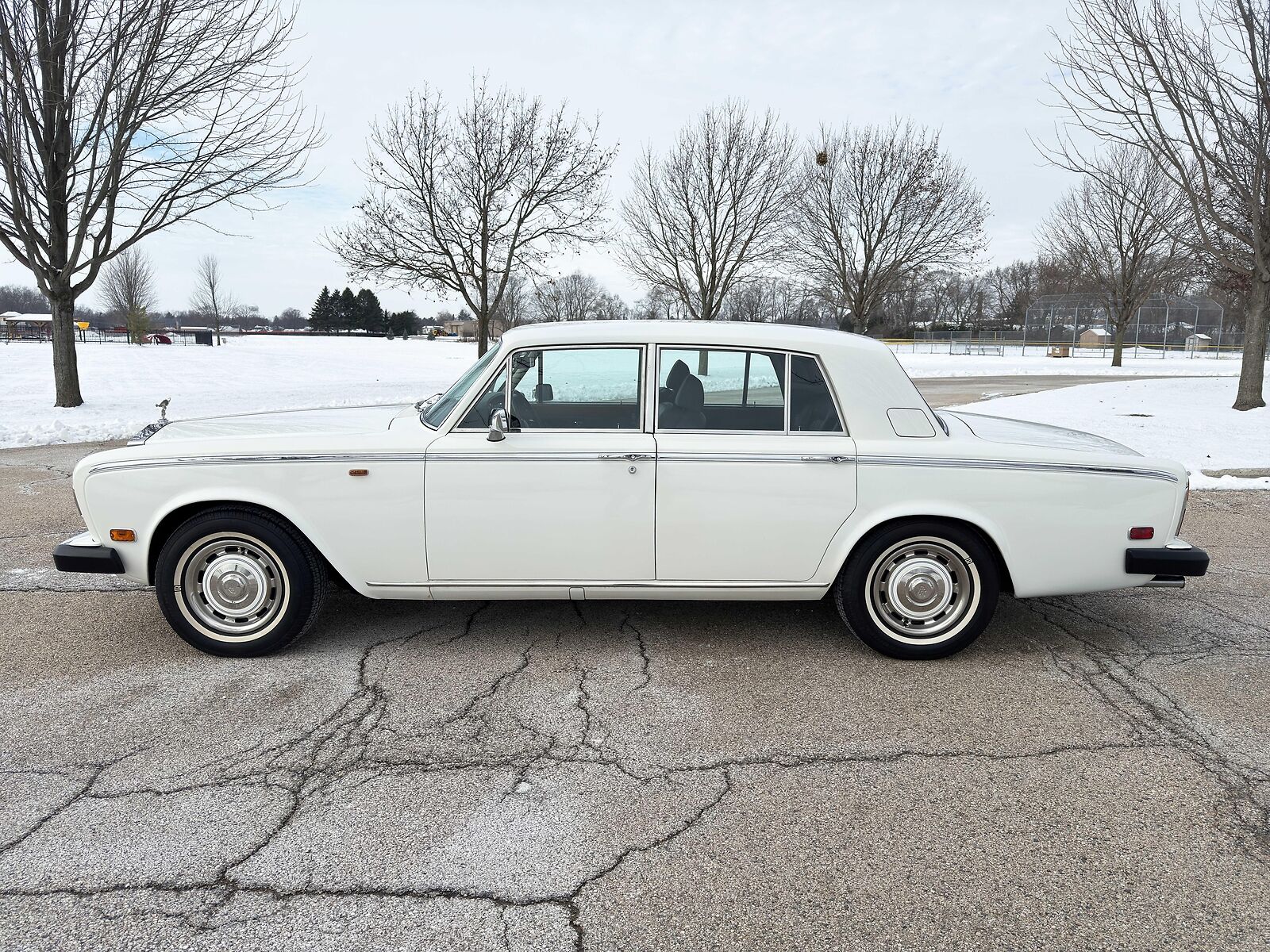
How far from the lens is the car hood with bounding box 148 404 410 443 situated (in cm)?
402

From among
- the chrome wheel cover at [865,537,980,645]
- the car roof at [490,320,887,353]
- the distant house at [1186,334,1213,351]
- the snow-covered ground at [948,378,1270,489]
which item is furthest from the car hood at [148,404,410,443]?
the distant house at [1186,334,1213,351]

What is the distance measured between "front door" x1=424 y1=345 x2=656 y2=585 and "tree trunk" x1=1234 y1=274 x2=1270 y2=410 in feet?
52.0

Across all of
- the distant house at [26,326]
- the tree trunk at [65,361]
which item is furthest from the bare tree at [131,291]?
the tree trunk at [65,361]

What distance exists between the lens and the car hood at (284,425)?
13.2 ft

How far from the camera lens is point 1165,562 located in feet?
12.7

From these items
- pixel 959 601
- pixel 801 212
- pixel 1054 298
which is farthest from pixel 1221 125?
pixel 1054 298

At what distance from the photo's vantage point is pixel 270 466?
3836mm

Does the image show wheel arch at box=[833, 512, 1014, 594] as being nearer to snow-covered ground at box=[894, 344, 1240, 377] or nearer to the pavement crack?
the pavement crack

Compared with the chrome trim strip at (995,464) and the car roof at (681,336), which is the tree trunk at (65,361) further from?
the chrome trim strip at (995,464)

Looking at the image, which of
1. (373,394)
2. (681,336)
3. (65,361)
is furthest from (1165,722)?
(373,394)

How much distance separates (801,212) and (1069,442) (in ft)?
83.8

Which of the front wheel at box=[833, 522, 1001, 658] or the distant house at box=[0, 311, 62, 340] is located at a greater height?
the distant house at box=[0, 311, 62, 340]

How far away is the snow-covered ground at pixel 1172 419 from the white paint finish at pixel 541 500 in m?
7.24

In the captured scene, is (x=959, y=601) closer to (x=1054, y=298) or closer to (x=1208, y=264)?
(x=1208, y=264)
